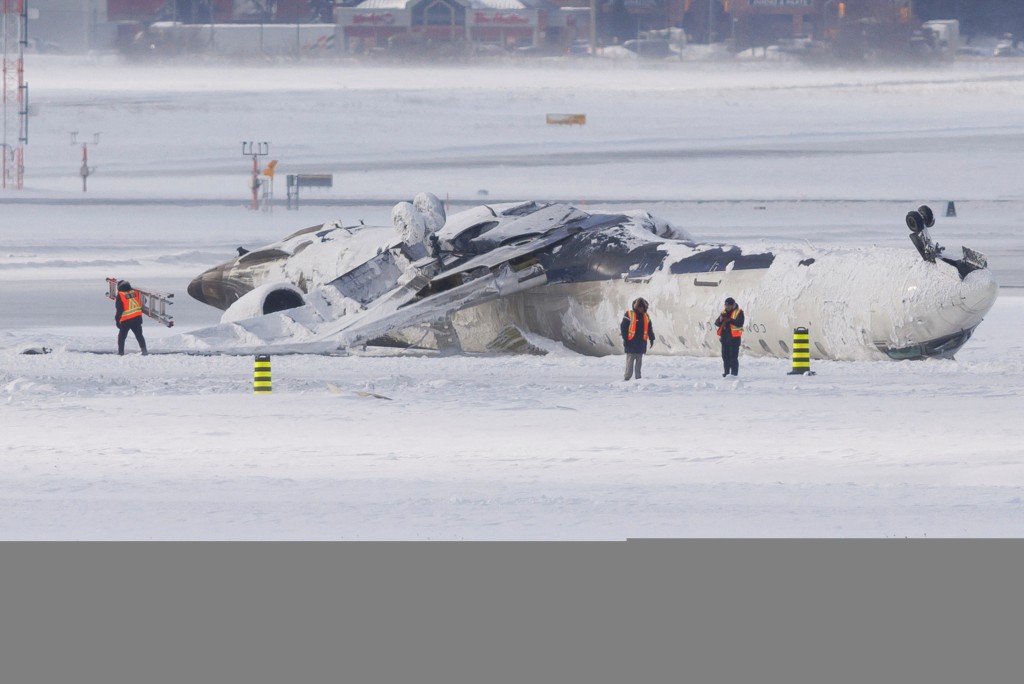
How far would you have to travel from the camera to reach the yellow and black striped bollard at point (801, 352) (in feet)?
83.4

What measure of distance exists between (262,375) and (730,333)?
7283 mm

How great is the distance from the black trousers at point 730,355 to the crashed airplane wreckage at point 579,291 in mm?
1133

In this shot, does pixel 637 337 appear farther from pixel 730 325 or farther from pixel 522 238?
pixel 522 238

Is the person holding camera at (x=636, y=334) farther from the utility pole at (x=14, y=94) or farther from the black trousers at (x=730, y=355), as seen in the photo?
the utility pole at (x=14, y=94)

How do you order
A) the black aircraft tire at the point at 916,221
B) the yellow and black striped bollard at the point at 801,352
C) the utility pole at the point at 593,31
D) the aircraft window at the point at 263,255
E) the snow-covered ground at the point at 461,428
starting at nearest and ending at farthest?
the snow-covered ground at the point at 461,428, the black aircraft tire at the point at 916,221, the yellow and black striped bollard at the point at 801,352, the aircraft window at the point at 263,255, the utility pole at the point at 593,31

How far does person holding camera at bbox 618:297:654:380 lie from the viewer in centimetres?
2512

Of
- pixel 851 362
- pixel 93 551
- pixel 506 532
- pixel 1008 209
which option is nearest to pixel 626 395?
pixel 851 362

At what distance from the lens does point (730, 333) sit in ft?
83.0

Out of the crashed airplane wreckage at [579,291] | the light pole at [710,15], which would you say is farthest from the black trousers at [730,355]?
the light pole at [710,15]

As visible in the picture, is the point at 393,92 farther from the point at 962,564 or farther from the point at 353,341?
the point at 962,564

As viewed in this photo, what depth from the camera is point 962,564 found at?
13.5 meters

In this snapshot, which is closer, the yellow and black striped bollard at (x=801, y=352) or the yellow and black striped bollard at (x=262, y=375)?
the yellow and black striped bollard at (x=262, y=375)

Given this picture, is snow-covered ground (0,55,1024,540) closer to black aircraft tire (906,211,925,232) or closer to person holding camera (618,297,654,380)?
person holding camera (618,297,654,380)

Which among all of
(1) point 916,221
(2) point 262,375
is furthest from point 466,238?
(1) point 916,221
